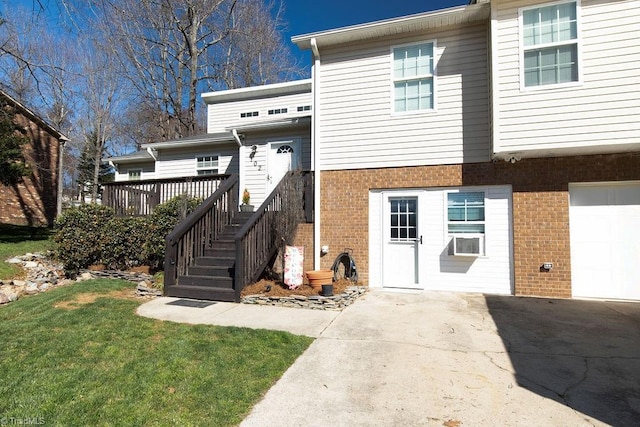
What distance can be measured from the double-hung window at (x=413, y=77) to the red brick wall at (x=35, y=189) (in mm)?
17546

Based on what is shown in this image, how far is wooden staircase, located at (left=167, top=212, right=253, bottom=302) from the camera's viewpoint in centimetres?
647

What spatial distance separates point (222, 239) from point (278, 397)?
5492 mm

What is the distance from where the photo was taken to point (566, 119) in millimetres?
6066

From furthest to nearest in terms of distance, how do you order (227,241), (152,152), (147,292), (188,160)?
(152,152), (188,160), (227,241), (147,292)

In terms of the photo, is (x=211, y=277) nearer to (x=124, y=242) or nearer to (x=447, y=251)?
(x=124, y=242)

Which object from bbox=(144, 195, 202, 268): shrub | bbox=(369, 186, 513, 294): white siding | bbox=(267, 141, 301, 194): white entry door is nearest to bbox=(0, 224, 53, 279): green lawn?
bbox=(144, 195, 202, 268): shrub

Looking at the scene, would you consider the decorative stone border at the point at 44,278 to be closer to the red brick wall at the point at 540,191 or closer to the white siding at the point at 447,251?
the white siding at the point at 447,251

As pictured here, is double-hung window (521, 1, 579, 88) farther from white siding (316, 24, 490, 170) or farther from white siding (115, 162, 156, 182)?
white siding (115, 162, 156, 182)

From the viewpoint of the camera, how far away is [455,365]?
3619 mm

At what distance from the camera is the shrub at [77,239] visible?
8.18 meters

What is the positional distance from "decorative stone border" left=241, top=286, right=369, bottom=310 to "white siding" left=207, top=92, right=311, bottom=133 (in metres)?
10.2

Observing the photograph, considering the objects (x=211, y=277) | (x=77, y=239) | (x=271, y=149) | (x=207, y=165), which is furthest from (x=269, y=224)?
(x=207, y=165)

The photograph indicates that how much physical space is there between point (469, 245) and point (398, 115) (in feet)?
10.4

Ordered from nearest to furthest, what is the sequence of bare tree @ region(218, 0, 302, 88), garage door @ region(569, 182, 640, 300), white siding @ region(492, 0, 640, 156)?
white siding @ region(492, 0, 640, 156) → garage door @ region(569, 182, 640, 300) → bare tree @ region(218, 0, 302, 88)
